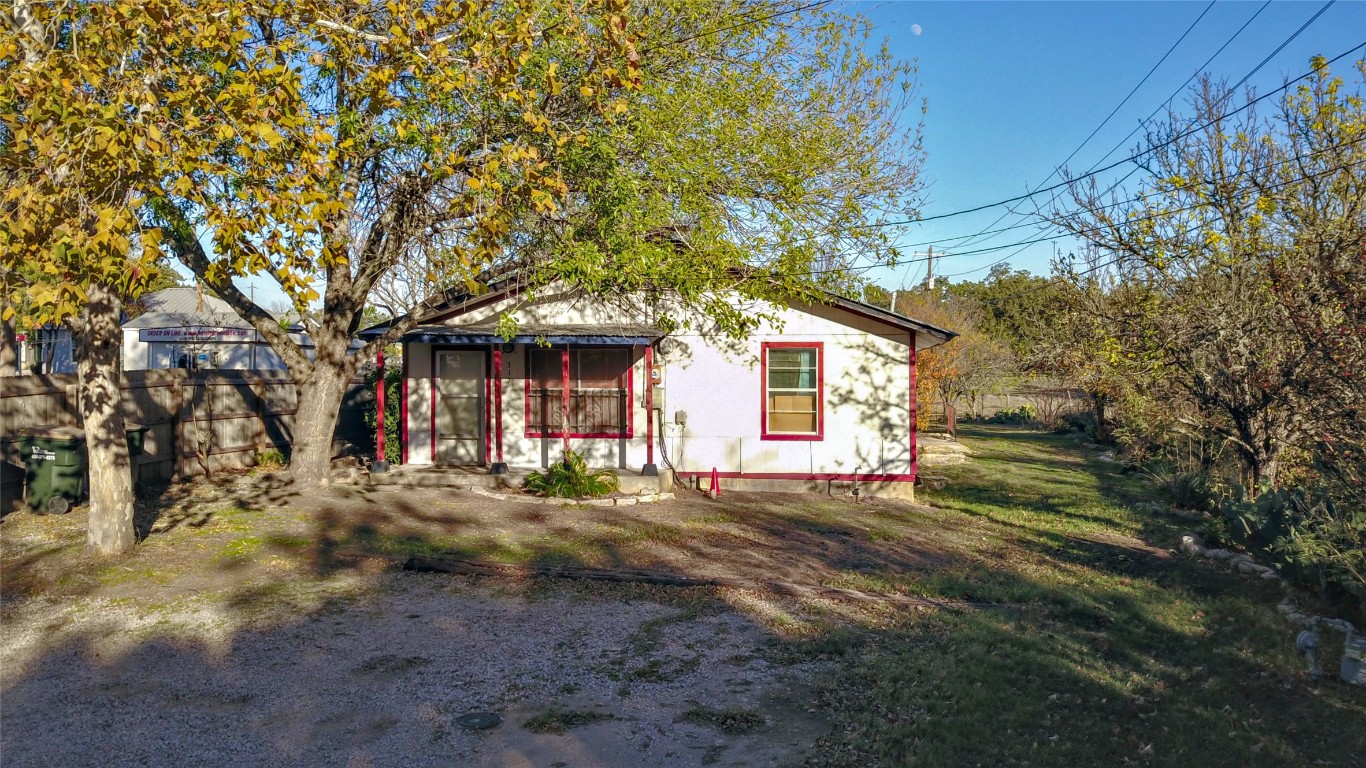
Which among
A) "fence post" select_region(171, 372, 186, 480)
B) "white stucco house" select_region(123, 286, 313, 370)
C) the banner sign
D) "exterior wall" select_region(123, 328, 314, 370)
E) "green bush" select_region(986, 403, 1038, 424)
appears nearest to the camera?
"fence post" select_region(171, 372, 186, 480)

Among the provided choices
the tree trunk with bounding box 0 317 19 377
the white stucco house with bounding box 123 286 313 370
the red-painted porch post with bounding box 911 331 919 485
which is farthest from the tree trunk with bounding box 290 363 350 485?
the tree trunk with bounding box 0 317 19 377

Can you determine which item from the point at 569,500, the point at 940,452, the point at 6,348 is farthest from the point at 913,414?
the point at 6,348

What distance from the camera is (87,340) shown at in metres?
9.28

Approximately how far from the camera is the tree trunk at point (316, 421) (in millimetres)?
13312

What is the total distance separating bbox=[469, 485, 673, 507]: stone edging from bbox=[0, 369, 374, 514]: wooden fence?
4.42 m

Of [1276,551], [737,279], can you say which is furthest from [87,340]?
[1276,551]

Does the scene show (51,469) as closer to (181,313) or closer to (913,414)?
(913,414)

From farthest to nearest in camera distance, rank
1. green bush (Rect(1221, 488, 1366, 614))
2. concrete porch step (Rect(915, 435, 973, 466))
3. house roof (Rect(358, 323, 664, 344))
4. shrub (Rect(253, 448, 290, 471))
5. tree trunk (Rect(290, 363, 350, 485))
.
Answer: concrete porch step (Rect(915, 435, 973, 466)) < shrub (Rect(253, 448, 290, 471)) < house roof (Rect(358, 323, 664, 344)) < tree trunk (Rect(290, 363, 350, 485)) < green bush (Rect(1221, 488, 1366, 614))

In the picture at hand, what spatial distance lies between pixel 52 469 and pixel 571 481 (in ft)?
22.2

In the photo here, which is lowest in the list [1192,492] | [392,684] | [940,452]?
[392,684]

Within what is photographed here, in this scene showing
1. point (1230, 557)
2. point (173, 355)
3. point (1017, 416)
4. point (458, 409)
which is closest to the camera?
point (1230, 557)

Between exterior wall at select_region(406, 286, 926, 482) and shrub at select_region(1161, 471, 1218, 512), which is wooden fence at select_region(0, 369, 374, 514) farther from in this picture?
shrub at select_region(1161, 471, 1218, 512)

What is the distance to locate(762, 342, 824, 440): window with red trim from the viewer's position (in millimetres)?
16844

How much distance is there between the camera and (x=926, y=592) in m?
9.44
